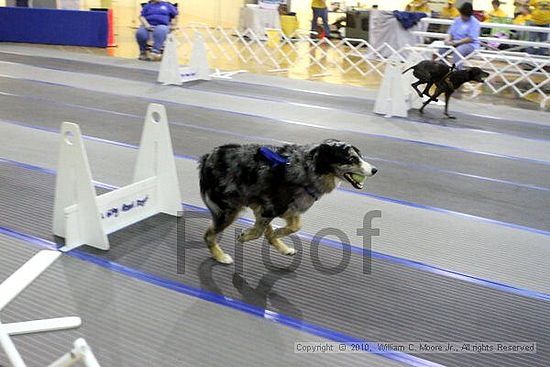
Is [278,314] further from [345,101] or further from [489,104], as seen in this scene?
[489,104]

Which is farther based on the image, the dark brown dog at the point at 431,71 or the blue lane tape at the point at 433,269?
the dark brown dog at the point at 431,71

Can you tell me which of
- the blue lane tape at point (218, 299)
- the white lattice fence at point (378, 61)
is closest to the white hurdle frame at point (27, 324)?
the blue lane tape at point (218, 299)

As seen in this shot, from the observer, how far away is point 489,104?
351 inches

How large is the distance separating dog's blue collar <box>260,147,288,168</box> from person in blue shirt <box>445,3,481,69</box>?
314 inches

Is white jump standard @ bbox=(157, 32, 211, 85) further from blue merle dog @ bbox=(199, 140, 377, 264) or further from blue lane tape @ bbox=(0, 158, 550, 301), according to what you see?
blue merle dog @ bbox=(199, 140, 377, 264)

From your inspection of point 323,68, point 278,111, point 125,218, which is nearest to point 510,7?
point 323,68

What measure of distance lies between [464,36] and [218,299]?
867 centimetres

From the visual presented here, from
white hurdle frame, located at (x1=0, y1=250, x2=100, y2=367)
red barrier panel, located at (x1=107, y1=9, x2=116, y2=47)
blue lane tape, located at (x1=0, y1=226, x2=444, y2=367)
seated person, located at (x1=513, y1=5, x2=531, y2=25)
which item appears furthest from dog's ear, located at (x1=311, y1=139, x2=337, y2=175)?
red barrier panel, located at (x1=107, y1=9, x2=116, y2=47)

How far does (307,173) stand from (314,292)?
2.08 feet

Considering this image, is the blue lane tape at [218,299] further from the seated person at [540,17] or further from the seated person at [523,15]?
the seated person at [523,15]

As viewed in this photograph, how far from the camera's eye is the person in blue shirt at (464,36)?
998cm

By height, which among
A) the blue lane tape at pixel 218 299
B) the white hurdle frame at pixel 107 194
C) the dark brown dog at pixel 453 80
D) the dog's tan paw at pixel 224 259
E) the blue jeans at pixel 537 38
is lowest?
the blue lane tape at pixel 218 299

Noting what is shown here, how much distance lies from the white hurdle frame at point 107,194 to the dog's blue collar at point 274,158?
1.06 meters

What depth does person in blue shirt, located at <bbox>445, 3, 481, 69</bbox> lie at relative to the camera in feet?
32.8
